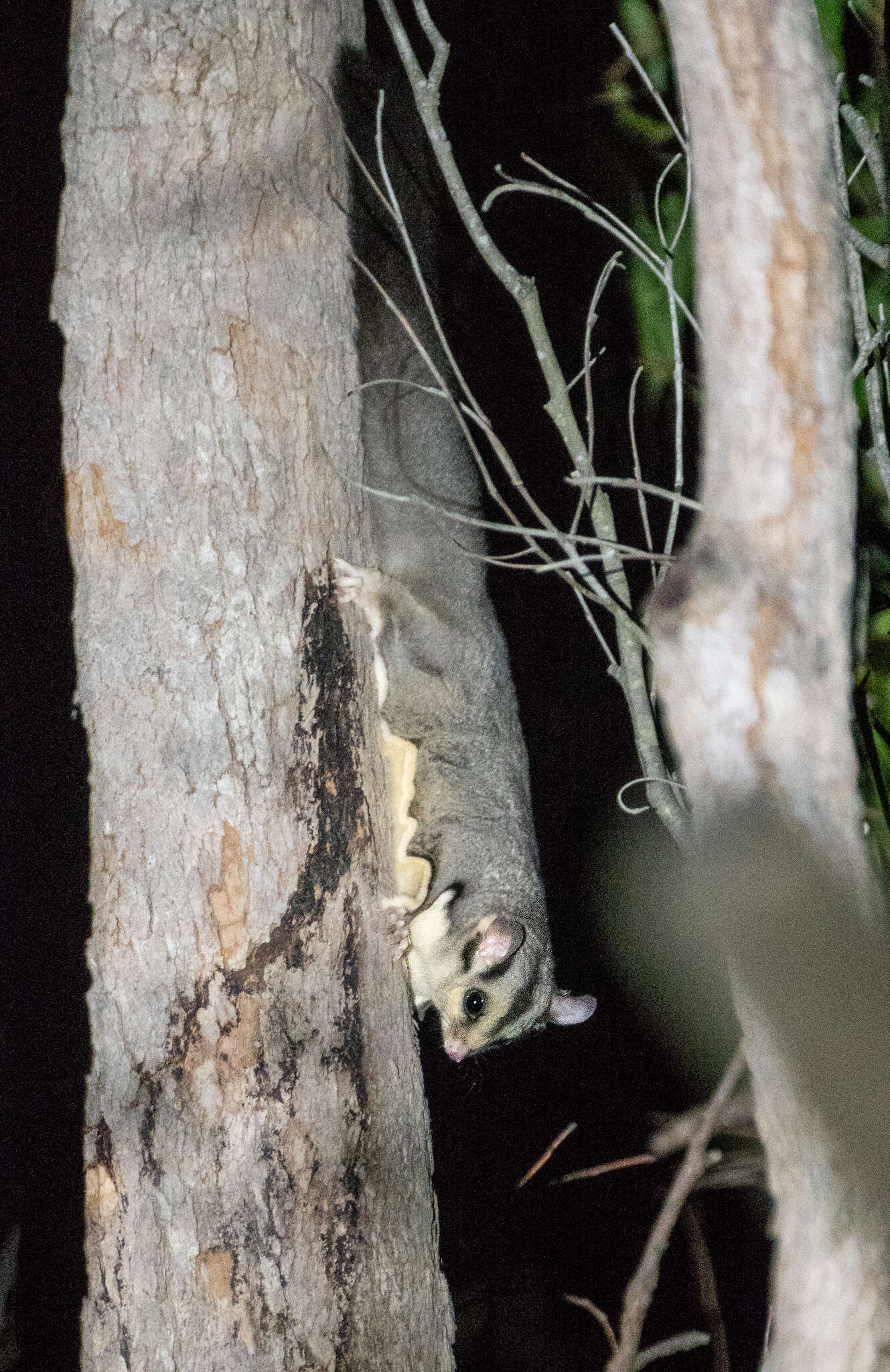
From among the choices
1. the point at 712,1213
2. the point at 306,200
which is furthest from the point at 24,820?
the point at 712,1213

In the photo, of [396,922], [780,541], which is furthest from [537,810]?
[780,541]

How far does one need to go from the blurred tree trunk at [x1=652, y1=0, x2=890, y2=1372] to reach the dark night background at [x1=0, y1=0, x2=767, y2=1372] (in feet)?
3.95

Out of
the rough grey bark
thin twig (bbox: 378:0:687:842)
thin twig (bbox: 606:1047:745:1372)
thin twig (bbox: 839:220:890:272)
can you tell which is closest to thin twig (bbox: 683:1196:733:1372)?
thin twig (bbox: 606:1047:745:1372)

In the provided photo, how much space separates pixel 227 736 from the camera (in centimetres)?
185

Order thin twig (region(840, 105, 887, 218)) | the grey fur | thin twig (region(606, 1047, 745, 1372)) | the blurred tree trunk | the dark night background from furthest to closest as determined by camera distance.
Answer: the grey fur → thin twig (region(840, 105, 887, 218)) → the dark night background → thin twig (region(606, 1047, 745, 1372)) → the blurred tree trunk

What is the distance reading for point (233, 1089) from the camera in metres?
1.74

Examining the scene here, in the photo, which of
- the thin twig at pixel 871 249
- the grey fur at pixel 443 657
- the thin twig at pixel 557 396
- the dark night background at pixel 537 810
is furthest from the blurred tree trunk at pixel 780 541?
the grey fur at pixel 443 657

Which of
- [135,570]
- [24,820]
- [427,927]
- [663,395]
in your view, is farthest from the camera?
[663,395]

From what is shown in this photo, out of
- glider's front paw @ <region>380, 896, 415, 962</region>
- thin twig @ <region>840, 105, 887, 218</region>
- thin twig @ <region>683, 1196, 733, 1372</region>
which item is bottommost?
thin twig @ <region>683, 1196, 733, 1372</region>

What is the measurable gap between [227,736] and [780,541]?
3.42 feet

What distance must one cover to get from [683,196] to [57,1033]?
249cm

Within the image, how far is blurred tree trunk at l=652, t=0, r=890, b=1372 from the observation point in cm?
118

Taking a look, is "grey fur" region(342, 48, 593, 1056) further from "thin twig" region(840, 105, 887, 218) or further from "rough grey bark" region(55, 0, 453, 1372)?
"thin twig" region(840, 105, 887, 218)

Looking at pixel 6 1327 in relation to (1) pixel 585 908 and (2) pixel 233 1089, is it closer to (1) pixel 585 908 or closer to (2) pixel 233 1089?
(2) pixel 233 1089
